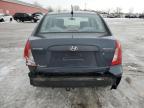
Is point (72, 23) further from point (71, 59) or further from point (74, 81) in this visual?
point (74, 81)

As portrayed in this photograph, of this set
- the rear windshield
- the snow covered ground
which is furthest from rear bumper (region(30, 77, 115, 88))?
the rear windshield

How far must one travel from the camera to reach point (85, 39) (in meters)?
4.14

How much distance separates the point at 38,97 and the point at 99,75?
1.39 metres

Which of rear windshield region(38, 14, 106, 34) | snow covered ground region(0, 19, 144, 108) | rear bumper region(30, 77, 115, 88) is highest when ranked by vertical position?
rear windshield region(38, 14, 106, 34)

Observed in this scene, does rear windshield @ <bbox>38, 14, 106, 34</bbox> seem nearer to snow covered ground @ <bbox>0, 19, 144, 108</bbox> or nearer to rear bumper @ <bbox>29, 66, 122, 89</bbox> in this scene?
rear bumper @ <bbox>29, 66, 122, 89</bbox>

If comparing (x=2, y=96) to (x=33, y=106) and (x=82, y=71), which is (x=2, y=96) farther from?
(x=82, y=71)

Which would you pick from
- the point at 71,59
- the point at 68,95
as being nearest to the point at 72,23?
the point at 71,59

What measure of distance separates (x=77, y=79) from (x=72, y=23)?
59.7 inches

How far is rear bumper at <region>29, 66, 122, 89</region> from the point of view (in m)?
4.12

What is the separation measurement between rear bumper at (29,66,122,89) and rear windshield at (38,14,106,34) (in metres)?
0.99

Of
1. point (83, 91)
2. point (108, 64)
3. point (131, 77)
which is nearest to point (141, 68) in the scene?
point (131, 77)

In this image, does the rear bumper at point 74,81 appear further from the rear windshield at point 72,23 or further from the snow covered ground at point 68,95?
the rear windshield at point 72,23

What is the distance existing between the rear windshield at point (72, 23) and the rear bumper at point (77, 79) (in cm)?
99

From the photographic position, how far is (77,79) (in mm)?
4113
